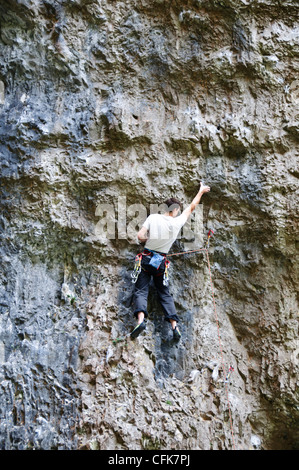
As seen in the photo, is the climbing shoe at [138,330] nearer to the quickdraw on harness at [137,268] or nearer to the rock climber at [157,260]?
the rock climber at [157,260]

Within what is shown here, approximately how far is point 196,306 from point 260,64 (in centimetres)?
330

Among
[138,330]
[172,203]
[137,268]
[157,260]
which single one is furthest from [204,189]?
[138,330]

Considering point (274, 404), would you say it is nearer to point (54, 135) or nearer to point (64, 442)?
point (64, 442)

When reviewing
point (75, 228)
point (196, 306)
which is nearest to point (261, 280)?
point (196, 306)

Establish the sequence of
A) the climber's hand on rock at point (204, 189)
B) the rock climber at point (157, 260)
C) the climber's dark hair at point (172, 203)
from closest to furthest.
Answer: the rock climber at point (157, 260) < the climber's dark hair at point (172, 203) < the climber's hand on rock at point (204, 189)

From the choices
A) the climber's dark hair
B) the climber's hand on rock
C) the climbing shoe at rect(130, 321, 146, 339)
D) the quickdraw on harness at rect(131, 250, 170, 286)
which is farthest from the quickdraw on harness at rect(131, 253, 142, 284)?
the climber's hand on rock

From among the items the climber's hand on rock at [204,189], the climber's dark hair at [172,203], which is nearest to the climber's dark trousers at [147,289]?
the climber's dark hair at [172,203]

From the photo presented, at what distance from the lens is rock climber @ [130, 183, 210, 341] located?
477 centimetres

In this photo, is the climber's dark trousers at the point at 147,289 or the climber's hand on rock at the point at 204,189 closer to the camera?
the climber's dark trousers at the point at 147,289

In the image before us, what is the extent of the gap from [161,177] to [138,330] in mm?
2009

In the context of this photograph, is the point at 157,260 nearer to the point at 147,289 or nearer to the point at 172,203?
the point at 147,289

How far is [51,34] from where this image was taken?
17.5 ft

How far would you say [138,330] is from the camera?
4.67 metres

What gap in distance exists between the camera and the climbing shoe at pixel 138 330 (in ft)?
15.2
